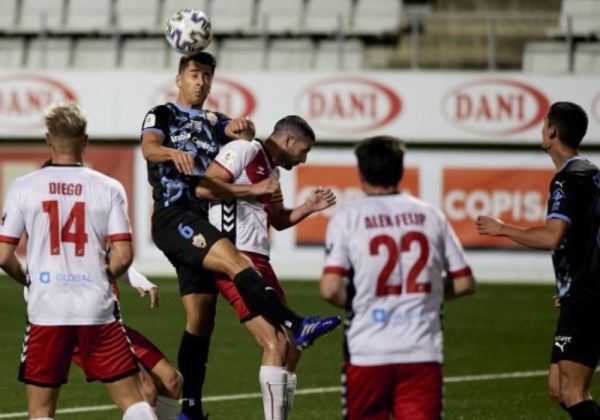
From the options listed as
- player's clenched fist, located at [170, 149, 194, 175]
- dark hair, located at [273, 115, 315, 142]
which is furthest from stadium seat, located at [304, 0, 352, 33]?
player's clenched fist, located at [170, 149, 194, 175]

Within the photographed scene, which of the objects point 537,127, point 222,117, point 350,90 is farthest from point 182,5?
point 222,117

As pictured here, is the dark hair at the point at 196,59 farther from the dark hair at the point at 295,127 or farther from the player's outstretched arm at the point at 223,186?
the player's outstretched arm at the point at 223,186

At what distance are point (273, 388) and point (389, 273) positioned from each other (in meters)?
2.19

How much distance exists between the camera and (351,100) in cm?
2348

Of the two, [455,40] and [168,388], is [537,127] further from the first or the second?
[168,388]

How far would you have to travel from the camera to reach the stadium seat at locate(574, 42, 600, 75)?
24.5 m

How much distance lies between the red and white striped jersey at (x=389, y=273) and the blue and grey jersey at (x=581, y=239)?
1.51 m

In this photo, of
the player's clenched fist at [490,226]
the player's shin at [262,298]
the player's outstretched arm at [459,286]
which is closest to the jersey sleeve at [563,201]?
the player's clenched fist at [490,226]

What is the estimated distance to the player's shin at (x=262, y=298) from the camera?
25.1 ft

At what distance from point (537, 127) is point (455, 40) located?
3441mm

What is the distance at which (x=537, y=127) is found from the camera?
23.2m

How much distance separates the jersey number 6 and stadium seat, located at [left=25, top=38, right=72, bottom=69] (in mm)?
21119

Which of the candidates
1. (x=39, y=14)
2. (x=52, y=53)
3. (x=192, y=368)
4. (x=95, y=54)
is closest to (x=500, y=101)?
(x=95, y=54)

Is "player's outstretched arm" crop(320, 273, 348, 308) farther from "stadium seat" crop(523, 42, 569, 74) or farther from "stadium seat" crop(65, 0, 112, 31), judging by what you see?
"stadium seat" crop(65, 0, 112, 31)
